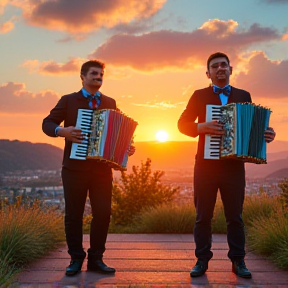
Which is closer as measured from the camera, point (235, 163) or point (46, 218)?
point (235, 163)

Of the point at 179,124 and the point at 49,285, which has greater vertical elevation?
the point at 179,124

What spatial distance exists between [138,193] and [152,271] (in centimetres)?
464

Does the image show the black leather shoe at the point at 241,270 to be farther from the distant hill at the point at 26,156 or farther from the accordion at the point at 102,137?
the distant hill at the point at 26,156

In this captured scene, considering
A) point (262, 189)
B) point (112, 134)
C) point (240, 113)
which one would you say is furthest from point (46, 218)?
point (262, 189)

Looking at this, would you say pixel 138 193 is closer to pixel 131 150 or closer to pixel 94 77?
pixel 131 150

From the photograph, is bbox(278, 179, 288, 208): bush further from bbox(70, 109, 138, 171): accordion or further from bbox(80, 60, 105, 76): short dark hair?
bbox(80, 60, 105, 76): short dark hair

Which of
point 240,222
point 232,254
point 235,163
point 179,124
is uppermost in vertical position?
point 179,124

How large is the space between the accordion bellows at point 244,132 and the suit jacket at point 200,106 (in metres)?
0.23

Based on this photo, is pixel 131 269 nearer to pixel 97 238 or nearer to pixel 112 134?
pixel 97 238

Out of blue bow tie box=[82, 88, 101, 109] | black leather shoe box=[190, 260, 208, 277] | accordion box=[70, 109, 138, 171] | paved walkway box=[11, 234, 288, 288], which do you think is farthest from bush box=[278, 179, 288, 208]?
blue bow tie box=[82, 88, 101, 109]

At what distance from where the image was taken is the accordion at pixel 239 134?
4.21 m

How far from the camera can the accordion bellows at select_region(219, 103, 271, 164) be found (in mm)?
4211

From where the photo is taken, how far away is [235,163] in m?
4.43

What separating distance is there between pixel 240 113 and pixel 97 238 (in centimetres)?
185
